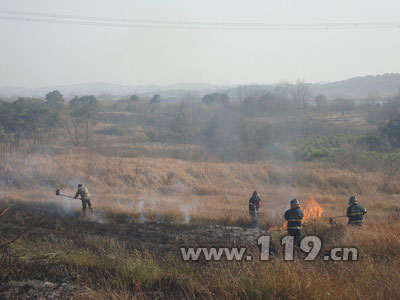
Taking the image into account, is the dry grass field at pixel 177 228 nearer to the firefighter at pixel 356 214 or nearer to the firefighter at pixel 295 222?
the firefighter at pixel 356 214

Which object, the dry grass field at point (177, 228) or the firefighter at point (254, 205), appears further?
the firefighter at point (254, 205)

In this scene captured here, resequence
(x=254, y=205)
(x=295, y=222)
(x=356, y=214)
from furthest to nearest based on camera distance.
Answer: (x=254, y=205), (x=356, y=214), (x=295, y=222)

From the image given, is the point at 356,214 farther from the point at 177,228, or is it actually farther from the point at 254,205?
the point at 177,228

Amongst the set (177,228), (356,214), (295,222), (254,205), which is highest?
(295,222)

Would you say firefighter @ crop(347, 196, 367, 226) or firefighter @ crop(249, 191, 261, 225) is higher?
firefighter @ crop(347, 196, 367, 226)

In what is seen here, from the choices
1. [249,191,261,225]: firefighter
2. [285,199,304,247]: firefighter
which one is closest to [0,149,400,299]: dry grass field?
[249,191,261,225]: firefighter

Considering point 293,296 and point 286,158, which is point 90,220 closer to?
point 293,296

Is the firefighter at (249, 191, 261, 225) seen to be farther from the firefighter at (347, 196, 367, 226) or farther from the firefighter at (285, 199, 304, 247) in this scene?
the firefighter at (285, 199, 304, 247)

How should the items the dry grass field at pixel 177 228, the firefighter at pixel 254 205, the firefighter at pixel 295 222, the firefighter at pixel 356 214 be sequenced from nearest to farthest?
the dry grass field at pixel 177 228 < the firefighter at pixel 295 222 < the firefighter at pixel 356 214 < the firefighter at pixel 254 205

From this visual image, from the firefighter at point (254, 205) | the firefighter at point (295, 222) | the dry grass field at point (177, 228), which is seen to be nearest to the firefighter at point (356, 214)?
the dry grass field at point (177, 228)

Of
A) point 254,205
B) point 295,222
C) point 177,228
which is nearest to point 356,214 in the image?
point 295,222

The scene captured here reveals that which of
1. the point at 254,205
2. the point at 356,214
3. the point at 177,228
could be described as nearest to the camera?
the point at 356,214

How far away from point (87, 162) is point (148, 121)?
40.1m

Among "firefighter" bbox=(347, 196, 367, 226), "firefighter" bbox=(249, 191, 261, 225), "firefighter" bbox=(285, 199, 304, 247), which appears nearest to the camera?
"firefighter" bbox=(285, 199, 304, 247)
